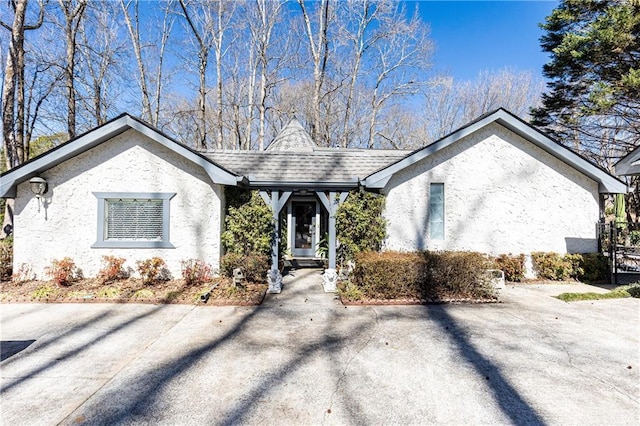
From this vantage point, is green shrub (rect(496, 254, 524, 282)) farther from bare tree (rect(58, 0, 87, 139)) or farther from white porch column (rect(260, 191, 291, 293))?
bare tree (rect(58, 0, 87, 139))

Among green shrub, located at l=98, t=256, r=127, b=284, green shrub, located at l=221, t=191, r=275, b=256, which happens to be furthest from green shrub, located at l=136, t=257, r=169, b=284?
green shrub, located at l=221, t=191, r=275, b=256

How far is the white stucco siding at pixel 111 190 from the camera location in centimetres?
812

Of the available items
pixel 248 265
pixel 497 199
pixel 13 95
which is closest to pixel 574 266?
pixel 497 199

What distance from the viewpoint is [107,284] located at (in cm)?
789

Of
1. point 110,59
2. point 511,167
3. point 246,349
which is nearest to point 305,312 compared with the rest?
point 246,349

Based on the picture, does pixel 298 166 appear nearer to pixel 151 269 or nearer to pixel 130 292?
pixel 151 269

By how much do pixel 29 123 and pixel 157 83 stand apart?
8473 millimetres

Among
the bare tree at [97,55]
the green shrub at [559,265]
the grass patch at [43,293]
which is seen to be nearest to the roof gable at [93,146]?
the grass patch at [43,293]

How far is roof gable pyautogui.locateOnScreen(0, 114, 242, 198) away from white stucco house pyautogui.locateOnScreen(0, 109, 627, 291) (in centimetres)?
3

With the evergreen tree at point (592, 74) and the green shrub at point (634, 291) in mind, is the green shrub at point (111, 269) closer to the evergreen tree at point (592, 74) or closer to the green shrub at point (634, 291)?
the green shrub at point (634, 291)

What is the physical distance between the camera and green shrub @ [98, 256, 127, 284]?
7973 mm

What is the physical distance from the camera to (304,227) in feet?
43.9

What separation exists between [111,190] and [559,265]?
43.1 feet

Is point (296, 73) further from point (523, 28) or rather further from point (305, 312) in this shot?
point (305, 312)
